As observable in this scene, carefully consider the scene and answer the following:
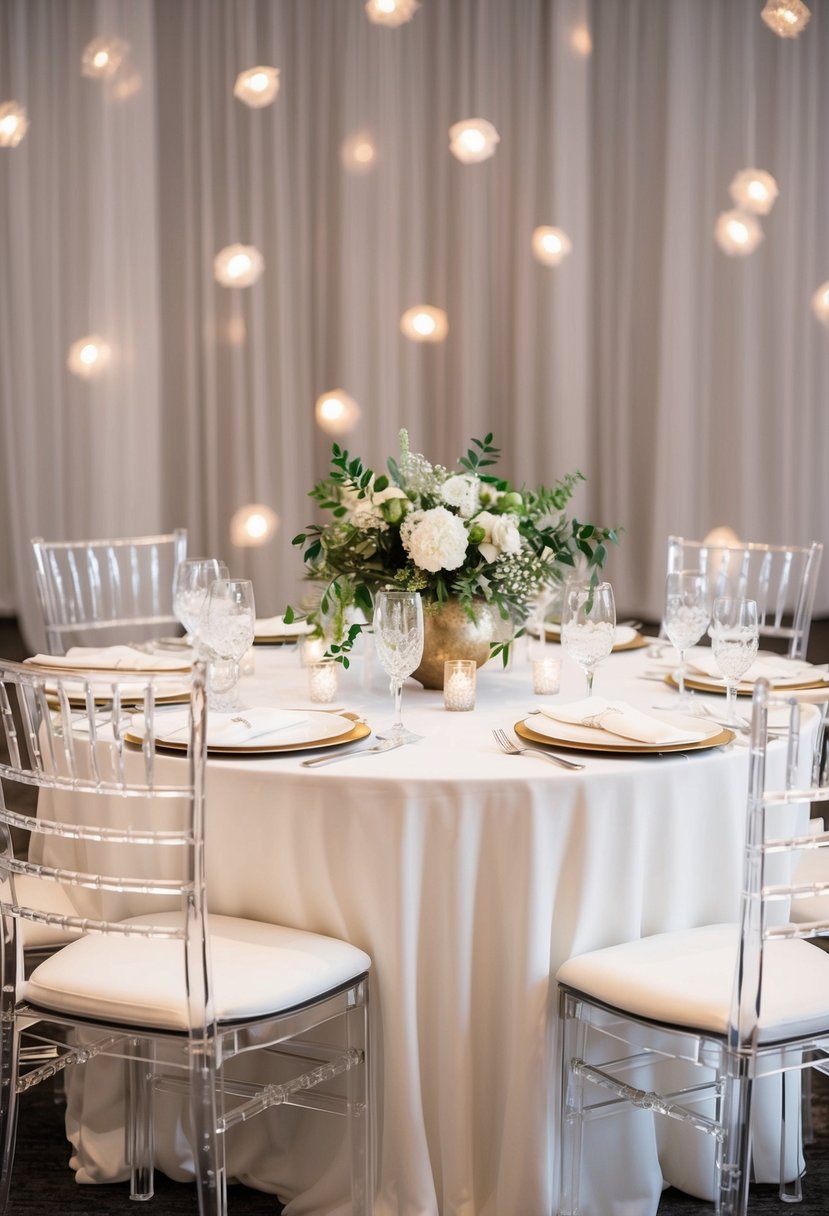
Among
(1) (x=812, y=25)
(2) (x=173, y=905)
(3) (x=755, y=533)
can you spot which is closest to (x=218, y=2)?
(1) (x=812, y=25)

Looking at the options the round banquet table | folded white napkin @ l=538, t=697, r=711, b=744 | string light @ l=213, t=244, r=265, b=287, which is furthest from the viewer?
string light @ l=213, t=244, r=265, b=287

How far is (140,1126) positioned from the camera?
217cm

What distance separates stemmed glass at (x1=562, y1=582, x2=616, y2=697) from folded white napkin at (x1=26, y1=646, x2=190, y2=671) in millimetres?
748

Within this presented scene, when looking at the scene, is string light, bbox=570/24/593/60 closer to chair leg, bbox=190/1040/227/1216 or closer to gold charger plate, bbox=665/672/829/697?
gold charger plate, bbox=665/672/829/697

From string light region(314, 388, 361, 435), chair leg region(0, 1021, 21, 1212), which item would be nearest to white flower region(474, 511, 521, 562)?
chair leg region(0, 1021, 21, 1212)

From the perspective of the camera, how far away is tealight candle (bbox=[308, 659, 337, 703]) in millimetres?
2379

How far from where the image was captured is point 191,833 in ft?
5.61

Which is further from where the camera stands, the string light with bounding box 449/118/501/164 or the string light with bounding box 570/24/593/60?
the string light with bounding box 449/118/501/164

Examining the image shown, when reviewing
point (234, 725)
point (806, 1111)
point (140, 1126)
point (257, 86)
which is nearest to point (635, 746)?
point (234, 725)

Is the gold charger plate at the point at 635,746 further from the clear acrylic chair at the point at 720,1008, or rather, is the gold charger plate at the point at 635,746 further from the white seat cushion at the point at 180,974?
the white seat cushion at the point at 180,974

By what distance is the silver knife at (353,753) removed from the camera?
1.95 m

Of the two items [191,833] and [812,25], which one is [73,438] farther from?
[191,833]

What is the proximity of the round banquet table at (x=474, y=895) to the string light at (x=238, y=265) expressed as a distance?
4.76 metres

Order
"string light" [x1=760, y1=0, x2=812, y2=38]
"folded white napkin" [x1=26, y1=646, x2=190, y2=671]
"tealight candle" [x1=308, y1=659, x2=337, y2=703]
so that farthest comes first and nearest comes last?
"string light" [x1=760, y1=0, x2=812, y2=38], "folded white napkin" [x1=26, y1=646, x2=190, y2=671], "tealight candle" [x1=308, y1=659, x2=337, y2=703]
